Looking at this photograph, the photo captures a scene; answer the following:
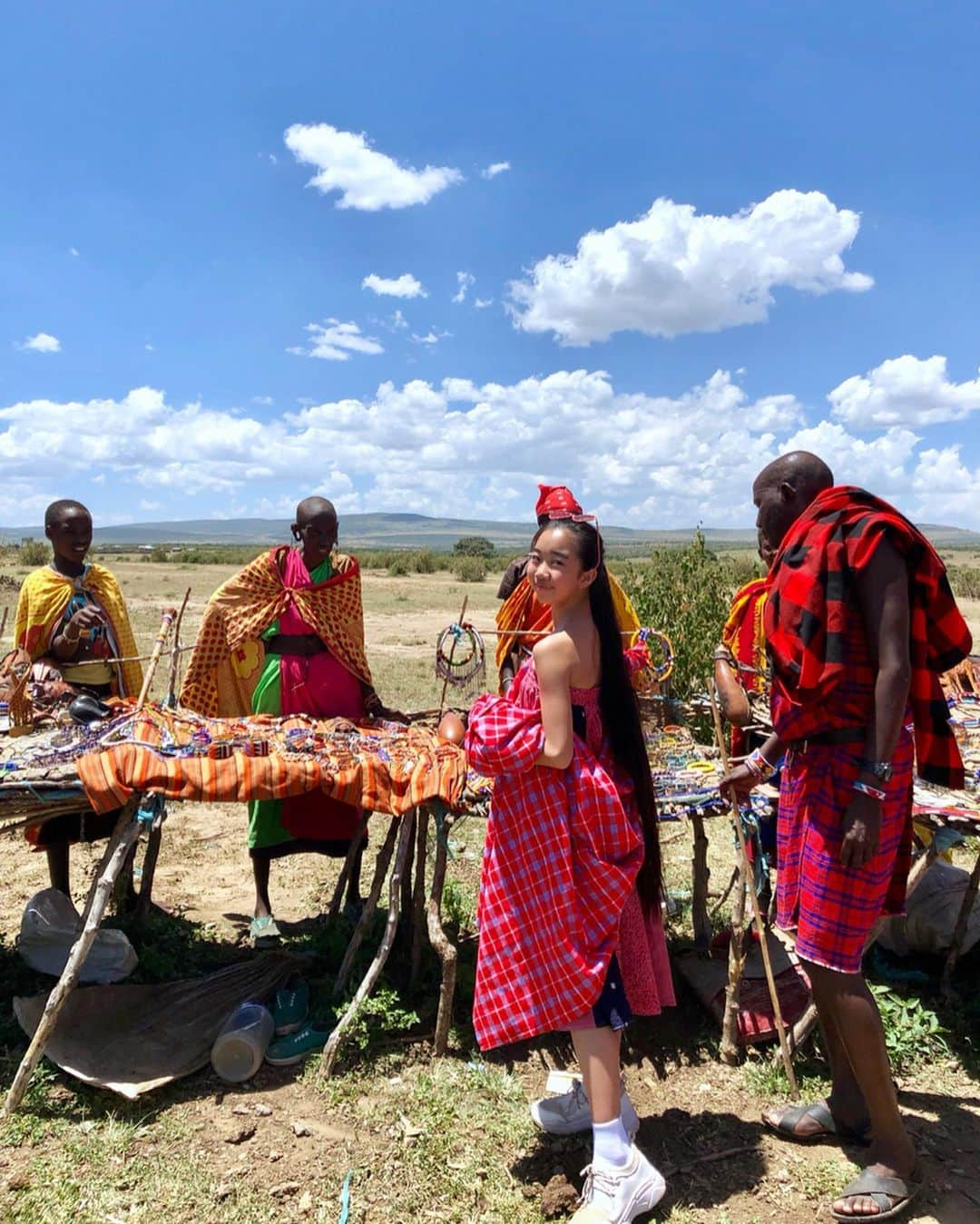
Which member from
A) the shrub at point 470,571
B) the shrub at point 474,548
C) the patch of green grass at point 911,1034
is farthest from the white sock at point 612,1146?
the shrub at point 474,548

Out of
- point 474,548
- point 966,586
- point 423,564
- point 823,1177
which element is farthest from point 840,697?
point 474,548

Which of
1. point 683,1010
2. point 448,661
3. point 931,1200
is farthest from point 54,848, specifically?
point 931,1200

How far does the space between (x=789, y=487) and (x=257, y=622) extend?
265 cm

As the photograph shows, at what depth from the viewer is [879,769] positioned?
225 cm

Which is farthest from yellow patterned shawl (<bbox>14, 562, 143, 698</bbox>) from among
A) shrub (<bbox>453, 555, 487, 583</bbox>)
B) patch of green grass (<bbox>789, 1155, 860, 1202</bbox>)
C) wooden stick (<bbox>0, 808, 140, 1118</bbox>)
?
shrub (<bbox>453, 555, 487, 583</bbox>)

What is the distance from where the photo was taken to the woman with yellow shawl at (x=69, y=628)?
3.99m

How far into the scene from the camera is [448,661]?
420 centimetres

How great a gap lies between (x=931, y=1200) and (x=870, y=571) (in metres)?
1.92

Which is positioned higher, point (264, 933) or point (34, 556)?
point (34, 556)

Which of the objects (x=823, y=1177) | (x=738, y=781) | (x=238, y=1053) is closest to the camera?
(x=823, y=1177)

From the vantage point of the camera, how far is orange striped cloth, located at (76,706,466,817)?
10.3 ft

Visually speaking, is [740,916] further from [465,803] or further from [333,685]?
[333,685]

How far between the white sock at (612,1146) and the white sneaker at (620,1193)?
15 millimetres

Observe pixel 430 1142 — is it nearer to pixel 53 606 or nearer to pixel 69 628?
pixel 69 628
